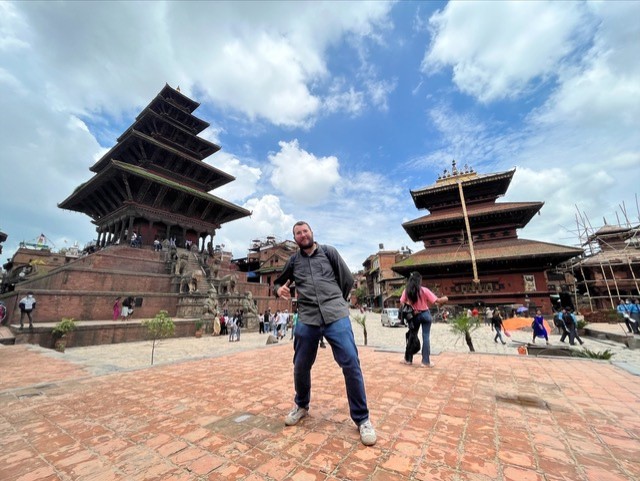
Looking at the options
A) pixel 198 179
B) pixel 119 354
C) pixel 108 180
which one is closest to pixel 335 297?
pixel 119 354

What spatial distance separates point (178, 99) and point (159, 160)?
9.26 m

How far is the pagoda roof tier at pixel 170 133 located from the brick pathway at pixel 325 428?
2822 centimetres

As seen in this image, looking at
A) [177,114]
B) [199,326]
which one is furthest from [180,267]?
[177,114]

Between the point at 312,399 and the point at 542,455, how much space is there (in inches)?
86.6

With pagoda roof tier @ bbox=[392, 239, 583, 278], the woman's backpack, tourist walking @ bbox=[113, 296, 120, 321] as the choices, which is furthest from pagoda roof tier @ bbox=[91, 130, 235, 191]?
the woman's backpack

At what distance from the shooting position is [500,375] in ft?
14.1

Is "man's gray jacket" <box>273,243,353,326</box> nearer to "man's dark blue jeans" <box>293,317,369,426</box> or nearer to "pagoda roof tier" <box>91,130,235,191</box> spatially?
"man's dark blue jeans" <box>293,317,369,426</box>

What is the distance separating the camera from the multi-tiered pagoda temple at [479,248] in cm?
2078

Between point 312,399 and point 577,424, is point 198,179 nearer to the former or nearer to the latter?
point 312,399

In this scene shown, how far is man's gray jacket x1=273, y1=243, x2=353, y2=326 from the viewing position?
8.52 feet

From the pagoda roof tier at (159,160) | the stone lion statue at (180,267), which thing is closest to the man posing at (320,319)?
the stone lion statue at (180,267)

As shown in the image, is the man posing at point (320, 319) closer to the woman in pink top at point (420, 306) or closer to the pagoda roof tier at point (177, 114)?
the woman in pink top at point (420, 306)

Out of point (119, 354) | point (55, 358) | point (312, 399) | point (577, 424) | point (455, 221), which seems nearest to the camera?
point (577, 424)

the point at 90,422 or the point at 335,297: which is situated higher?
the point at 335,297
